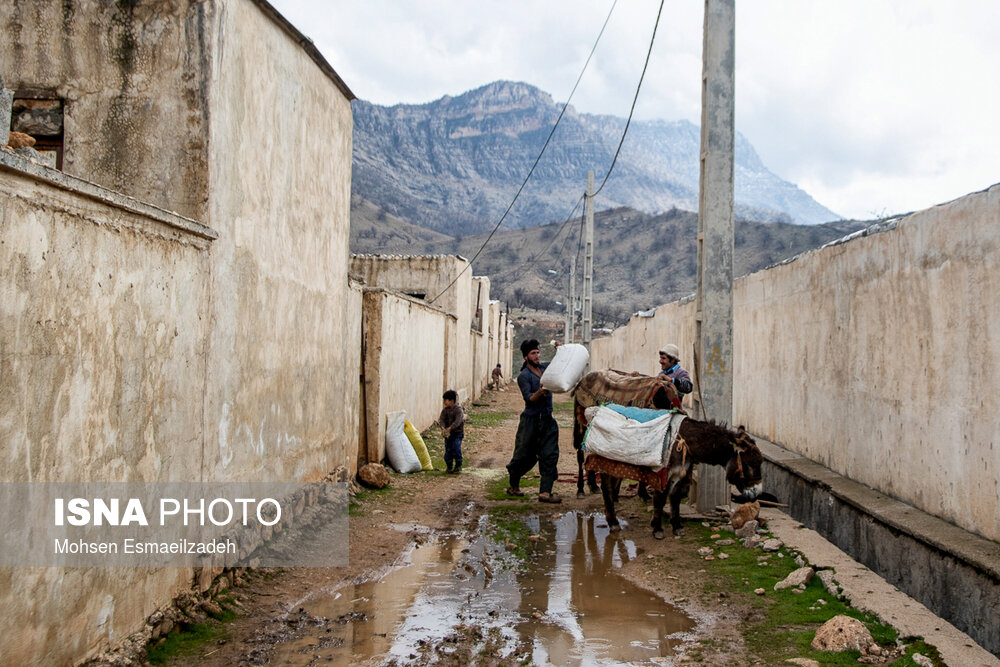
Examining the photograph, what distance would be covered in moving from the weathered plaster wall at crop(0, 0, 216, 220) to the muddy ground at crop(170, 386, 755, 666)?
270cm

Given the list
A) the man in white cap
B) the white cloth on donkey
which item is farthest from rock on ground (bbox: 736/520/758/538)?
the man in white cap

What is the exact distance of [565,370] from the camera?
8.98m

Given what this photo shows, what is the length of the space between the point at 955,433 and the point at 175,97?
5.77 m

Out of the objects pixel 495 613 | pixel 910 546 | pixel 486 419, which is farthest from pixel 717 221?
pixel 486 419

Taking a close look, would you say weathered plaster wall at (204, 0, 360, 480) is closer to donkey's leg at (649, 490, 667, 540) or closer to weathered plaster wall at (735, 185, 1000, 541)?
donkey's leg at (649, 490, 667, 540)

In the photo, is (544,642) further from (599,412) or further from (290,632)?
(599,412)

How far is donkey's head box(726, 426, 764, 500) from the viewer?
7281mm

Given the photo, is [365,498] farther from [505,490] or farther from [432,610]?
[432,610]

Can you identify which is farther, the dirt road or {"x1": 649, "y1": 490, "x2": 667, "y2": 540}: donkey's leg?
{"x1": 649, "y1": 490, "x2": 667, "y2": 540}: donkey's leg

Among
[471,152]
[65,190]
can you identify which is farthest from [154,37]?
[471,152]

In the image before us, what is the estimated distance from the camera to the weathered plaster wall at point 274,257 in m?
5.76

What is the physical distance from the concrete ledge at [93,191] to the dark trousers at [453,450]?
6196mm

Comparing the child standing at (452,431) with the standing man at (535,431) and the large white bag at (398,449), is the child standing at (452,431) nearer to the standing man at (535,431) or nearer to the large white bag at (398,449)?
the large white bag at (398,449)

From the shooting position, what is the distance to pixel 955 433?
18.4ft
